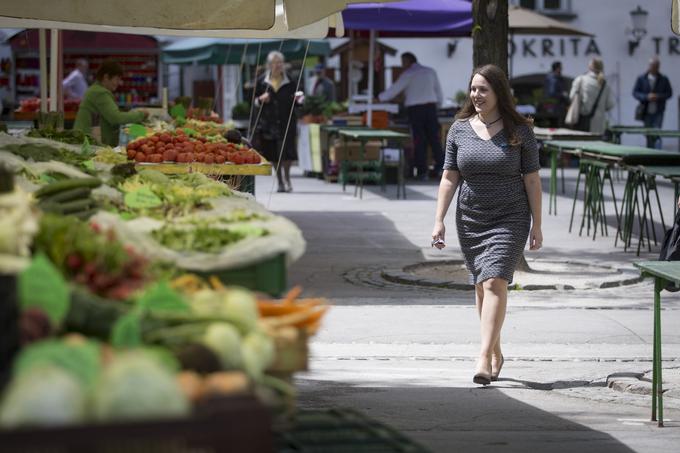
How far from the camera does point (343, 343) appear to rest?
9688mm

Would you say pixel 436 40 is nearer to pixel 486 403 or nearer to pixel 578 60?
pixel 578 60

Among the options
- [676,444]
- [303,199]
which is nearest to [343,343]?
[676,444]

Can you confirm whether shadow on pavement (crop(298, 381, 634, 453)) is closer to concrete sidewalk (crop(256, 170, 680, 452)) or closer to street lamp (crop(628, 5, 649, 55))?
concrete sidewalk (crop(256, 170, 680, 452))

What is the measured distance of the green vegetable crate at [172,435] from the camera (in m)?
2.99

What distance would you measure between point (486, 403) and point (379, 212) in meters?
11.1

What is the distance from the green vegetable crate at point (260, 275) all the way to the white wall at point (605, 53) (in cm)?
3120

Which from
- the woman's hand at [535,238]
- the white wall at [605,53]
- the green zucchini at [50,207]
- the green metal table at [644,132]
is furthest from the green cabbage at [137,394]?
the white wall at [605,53]

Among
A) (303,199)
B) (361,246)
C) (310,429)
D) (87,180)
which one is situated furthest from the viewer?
(303,199)

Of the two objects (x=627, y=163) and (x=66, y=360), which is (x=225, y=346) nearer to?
(x=66, y=360)

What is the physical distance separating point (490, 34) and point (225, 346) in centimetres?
953

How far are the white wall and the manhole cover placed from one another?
74.9 feet

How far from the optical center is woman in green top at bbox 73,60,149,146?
46.4ft

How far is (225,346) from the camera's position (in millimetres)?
3594

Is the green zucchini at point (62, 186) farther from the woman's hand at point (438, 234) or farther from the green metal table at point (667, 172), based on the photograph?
the green metal table at point (667, 172)
